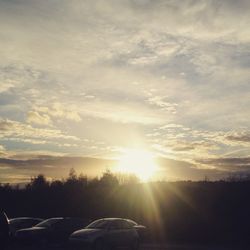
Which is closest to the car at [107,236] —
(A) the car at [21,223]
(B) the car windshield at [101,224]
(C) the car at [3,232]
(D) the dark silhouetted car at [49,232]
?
(B) the car windshield at [101,224]

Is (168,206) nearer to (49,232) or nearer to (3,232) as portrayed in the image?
(49,232)

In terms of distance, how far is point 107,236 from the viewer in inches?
971

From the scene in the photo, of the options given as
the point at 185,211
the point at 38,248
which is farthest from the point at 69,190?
the point at 38,248

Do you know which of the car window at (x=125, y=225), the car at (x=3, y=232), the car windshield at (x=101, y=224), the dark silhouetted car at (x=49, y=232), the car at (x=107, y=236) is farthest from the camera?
the dark silhouetted car at (x=49, y=232)

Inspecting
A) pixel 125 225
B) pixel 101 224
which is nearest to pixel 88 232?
pixel 101 224

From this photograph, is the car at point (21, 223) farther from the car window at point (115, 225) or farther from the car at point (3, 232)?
the car at point (3, 232)

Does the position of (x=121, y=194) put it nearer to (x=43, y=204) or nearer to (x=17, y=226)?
(x=43, y=204)

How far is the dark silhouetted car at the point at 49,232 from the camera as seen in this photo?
1057 inches

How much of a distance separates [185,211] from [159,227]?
2.64 metres

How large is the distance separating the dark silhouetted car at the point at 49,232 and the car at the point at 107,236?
2.03m

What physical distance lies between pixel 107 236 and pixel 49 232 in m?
3.97

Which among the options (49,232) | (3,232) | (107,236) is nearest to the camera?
(3,232)

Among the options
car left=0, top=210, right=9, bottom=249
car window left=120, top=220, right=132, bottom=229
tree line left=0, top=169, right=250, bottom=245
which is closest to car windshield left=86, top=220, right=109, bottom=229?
car window left=120, top=220, right=132, bottom=229

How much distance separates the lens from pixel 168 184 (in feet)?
145
